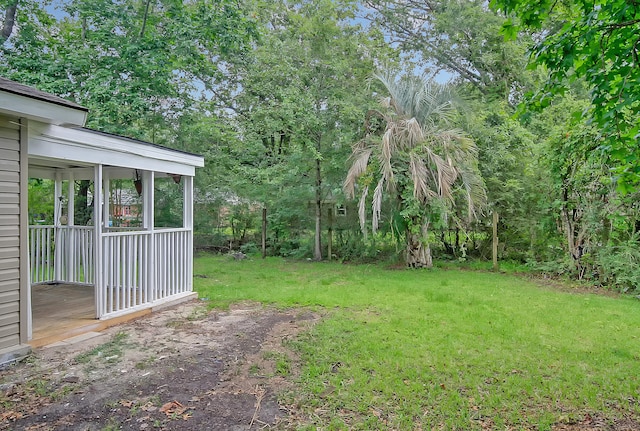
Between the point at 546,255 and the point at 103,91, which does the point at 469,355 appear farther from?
the point at 103,91

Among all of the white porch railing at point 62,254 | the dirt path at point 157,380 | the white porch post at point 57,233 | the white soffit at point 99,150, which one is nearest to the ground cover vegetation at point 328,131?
the white porch post at point 57,233

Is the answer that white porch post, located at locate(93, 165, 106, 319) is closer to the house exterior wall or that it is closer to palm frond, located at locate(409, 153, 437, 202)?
the house exterior wall

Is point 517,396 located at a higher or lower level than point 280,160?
lower

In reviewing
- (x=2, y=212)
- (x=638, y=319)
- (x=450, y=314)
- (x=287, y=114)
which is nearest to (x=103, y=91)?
(x=287, y=114)

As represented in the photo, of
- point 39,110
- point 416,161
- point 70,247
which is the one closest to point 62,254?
point 70,247

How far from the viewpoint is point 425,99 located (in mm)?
8547

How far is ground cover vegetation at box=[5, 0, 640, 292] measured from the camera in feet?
25.1

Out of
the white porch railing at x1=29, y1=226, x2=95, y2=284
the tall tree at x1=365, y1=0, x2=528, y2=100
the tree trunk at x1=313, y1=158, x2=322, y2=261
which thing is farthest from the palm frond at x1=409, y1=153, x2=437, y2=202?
the white porch railing at x1=29, y1=226, x2=95, y2=284

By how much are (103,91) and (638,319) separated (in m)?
9.78

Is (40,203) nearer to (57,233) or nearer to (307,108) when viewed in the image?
(57,233)

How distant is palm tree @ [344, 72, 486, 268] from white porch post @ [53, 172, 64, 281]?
207 inches

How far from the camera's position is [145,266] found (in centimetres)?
515

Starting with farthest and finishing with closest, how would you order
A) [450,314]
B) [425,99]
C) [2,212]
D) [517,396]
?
1. [425,99]
2. [450,314]
3. [2,212]
4. [517,396]

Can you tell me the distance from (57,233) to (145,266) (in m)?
2.35
